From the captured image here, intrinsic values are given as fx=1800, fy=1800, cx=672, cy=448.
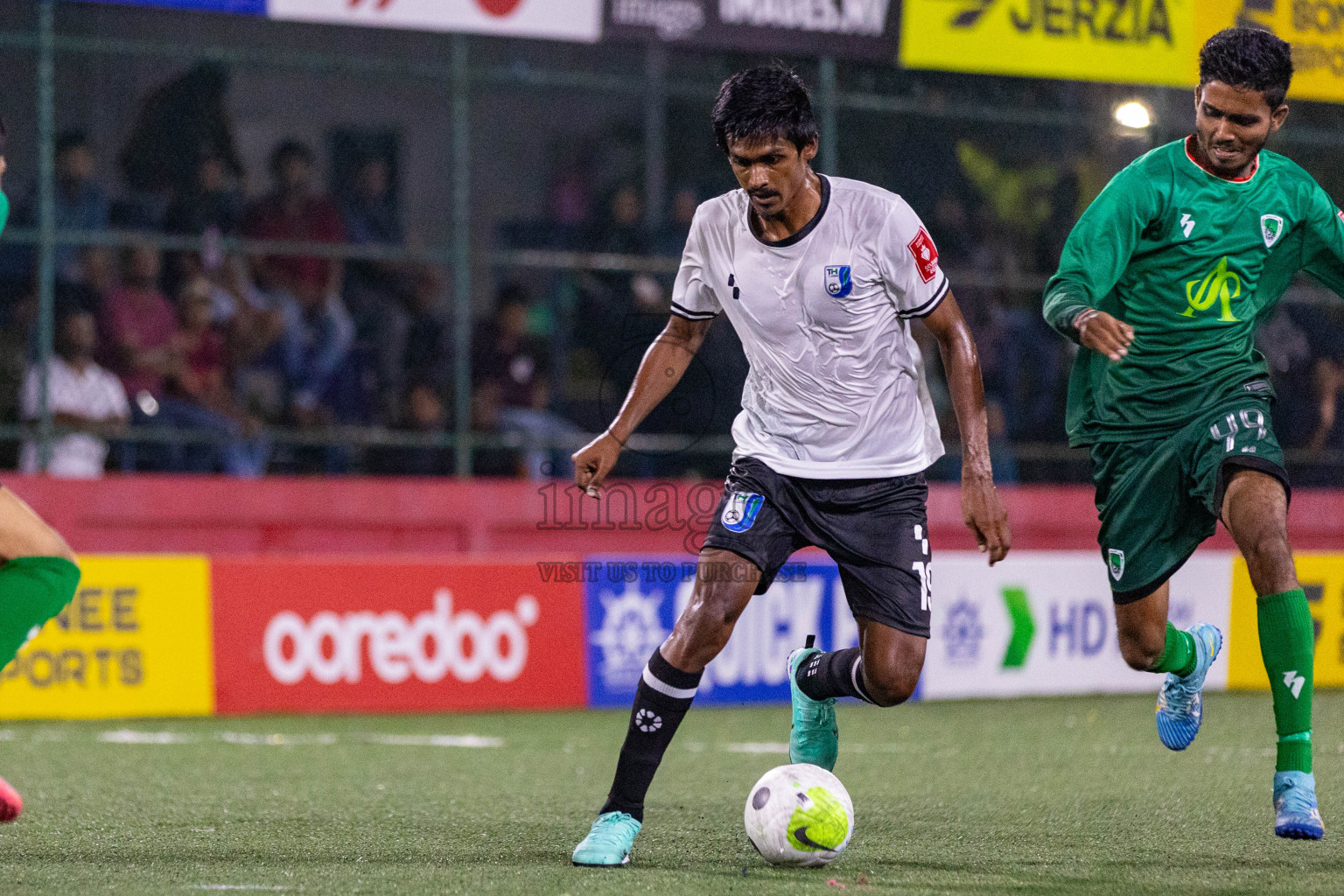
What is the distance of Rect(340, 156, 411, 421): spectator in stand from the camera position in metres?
12.1

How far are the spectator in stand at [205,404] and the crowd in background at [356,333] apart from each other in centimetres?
1

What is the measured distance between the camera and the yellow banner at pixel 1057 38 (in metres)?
11.5

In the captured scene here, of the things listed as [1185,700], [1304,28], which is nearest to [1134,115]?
[1304,28]

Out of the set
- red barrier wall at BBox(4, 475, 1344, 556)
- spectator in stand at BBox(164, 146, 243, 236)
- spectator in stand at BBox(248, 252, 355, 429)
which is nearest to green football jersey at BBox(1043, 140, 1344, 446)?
red barrier wall at BBox(4, 475, 1344, 556)

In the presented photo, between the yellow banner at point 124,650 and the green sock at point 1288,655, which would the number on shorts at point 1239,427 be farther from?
the yellow banner at point 124,650

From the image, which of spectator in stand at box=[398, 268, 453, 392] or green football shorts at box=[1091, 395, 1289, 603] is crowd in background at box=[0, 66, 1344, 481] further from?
A: green football shorts at box=[1091, 395, 1289, 603]

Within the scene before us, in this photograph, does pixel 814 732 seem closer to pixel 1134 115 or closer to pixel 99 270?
pixel 99 270

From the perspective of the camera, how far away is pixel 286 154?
12570mm

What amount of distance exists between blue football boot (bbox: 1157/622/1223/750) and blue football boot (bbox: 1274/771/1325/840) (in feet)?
3.24

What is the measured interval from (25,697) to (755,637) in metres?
3.94

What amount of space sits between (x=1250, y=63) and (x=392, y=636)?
605 centimetres

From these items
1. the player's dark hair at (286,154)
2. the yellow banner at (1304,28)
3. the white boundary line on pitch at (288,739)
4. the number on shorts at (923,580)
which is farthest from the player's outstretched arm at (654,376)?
the yellow banner at (1304,28)

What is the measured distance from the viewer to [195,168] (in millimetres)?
12055

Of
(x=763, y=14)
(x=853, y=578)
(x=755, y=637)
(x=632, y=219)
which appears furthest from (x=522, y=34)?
(x=853, y=578)
